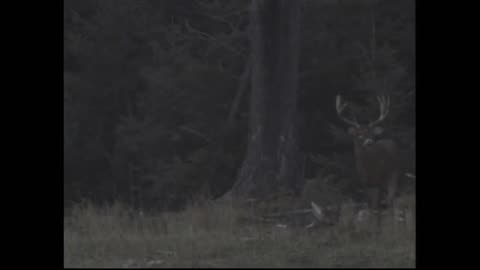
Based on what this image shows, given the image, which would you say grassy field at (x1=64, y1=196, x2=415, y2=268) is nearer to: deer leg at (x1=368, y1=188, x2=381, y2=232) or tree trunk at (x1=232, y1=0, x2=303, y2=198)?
deer leg at (x1=368, y1=188, x2=381, y2=232)

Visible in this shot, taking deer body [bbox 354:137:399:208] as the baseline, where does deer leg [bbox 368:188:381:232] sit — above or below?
below

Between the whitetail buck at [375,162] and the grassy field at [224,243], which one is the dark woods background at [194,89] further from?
the grassy field at [224,243]

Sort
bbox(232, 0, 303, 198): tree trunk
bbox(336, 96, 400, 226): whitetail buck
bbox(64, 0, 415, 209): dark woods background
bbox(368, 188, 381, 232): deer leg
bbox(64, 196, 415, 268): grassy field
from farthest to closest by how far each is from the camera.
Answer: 1. bbox(64, 0, 415, 209): dark woods background
2. bbox(232, 0, 303, 198): tree trunk
3. bbox(336, 96, 400, 226): whitetail buck
4. bbox(368, 188, 381, 232): deer leg
5. bbox(64, 196, 415, 268): grassy field

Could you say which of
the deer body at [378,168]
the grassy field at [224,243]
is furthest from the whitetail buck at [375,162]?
the grassy field at [224,243]

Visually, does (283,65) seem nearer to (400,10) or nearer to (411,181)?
(411,181)

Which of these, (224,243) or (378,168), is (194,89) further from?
(224,243)

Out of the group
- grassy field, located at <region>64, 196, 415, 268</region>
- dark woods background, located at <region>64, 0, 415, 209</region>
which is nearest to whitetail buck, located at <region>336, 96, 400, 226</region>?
grassy field, located at <region>64, 196, 415, 268</region>

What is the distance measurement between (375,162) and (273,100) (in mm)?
2977

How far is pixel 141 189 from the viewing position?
2298 centimetres

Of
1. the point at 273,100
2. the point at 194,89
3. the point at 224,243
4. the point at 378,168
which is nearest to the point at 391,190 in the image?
the point at 378,168

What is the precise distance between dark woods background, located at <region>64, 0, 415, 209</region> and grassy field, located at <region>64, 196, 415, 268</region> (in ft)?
22.1

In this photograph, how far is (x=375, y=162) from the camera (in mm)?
13492

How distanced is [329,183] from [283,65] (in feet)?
12.3

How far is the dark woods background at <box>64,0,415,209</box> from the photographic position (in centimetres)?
2092
